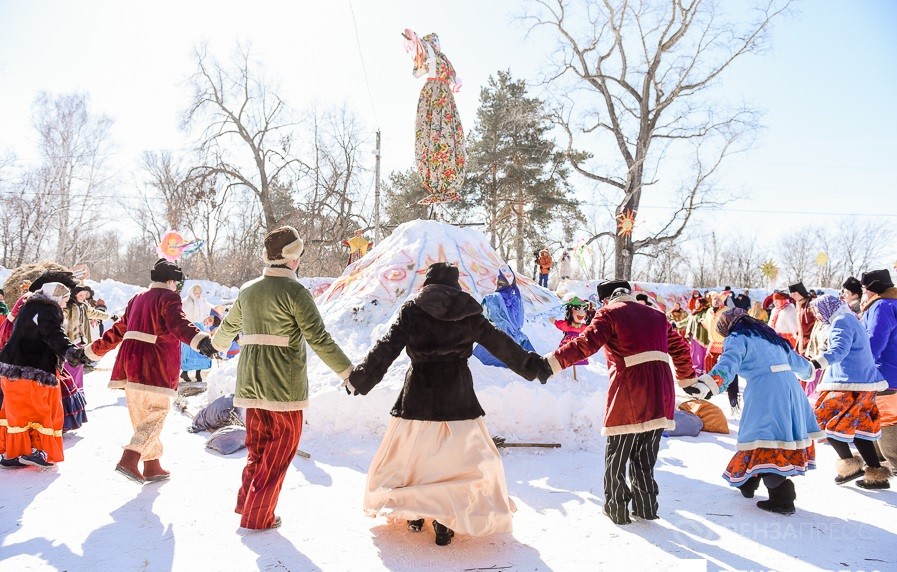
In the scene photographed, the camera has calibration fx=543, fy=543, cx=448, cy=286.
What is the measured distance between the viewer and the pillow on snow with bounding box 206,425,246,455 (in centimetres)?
537

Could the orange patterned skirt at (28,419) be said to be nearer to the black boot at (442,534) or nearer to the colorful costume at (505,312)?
the black boot at (442,534)

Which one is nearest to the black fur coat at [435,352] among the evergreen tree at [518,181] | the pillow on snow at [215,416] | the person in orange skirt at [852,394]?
the person in orange skirt at [852,394]

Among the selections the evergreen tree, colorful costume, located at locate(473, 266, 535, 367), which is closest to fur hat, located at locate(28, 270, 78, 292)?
colorful costume, located at locate(473, 266, 535, 367)

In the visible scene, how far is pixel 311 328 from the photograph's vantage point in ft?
11.5

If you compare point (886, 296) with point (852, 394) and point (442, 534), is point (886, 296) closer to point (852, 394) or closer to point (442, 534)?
point (852, 394)

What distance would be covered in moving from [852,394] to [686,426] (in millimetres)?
2035

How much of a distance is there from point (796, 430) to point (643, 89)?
18487mm

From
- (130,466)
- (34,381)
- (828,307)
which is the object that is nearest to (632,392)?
(828,307)

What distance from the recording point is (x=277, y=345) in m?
3.47

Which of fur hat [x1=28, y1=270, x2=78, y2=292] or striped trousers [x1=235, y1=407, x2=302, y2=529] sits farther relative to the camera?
fur hat [x1=28, y1=270, x2=78, y2=292]

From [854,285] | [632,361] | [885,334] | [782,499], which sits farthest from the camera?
[854,285]

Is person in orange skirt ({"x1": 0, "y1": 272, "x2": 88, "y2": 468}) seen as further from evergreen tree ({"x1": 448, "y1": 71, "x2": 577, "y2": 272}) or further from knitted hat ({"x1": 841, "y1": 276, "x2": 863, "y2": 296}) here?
evergreen tree ({"x1": 448, "y1": 71, "x2": 577, "y2": 272})

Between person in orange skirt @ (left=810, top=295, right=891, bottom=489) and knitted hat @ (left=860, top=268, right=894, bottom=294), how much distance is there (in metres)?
0.49

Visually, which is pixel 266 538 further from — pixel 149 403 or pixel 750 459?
pixel 750 459
